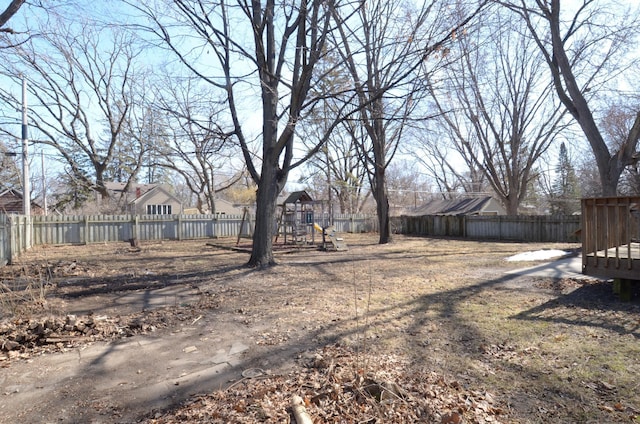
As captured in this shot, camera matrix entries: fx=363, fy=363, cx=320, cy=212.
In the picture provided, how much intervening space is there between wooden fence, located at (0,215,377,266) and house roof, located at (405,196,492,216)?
16387 millimetres

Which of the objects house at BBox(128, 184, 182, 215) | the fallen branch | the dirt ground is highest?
house at BBox(128, 184, 182, 215)

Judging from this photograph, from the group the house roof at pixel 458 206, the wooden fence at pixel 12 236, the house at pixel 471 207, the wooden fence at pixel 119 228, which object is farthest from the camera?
the house roof at pixel 458 206

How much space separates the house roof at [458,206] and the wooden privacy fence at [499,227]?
3.94 metres

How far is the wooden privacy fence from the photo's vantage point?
1808 cm

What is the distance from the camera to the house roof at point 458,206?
2805cm

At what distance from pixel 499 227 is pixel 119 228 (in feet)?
70.3

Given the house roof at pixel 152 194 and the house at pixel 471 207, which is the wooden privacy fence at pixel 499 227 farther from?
the house roof at pixel 152 194

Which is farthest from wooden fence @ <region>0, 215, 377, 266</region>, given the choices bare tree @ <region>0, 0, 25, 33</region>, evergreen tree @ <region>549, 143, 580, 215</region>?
evergreen tree @ <region>549, 143, 580, 215</region>

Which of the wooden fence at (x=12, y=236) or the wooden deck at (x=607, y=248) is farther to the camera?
the wooden fence at (x=12, y=236)

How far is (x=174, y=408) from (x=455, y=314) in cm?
379

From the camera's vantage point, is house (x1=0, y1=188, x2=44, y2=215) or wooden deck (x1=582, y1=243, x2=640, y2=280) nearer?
wooden deck (x1=582, y1=243, x2=640, y2=280)

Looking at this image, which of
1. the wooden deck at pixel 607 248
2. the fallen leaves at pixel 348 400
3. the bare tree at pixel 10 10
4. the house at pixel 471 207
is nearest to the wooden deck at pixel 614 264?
the wooden deck at pixel 607 248

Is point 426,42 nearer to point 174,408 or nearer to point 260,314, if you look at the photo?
point 260,314

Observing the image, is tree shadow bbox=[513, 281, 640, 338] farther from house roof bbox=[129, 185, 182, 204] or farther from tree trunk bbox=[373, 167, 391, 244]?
house roof bbox=[129, 185, 182, 204]
